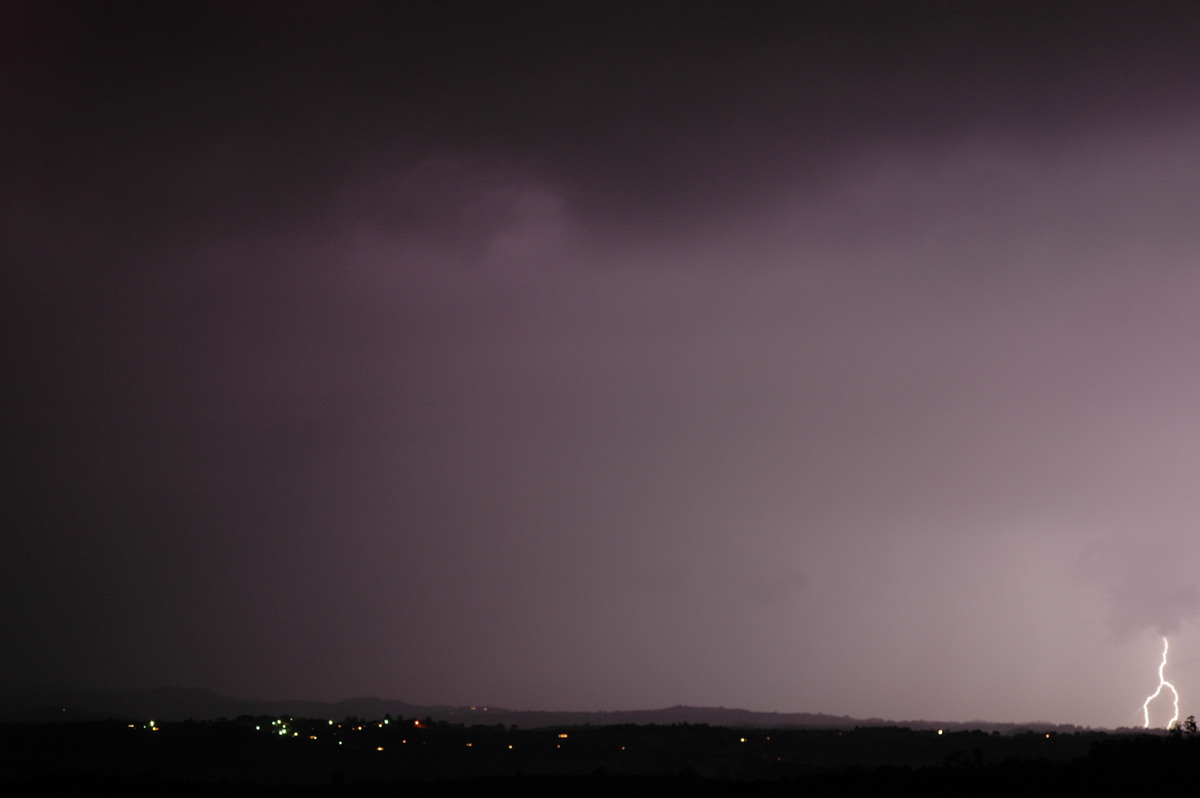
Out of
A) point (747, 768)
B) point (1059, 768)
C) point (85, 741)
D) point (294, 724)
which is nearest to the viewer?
point (1059, 768)

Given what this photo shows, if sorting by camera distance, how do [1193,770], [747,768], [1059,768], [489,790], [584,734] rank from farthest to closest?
[584,734], [747,768], [489,790], [1059,768], [1193,770]

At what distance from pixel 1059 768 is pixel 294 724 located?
90340mm

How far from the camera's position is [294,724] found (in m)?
111

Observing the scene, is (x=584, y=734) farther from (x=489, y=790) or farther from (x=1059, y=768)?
(x=1059, y=768)

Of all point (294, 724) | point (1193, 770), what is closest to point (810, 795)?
point (1193, 770)

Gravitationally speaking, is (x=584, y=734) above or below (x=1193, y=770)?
below

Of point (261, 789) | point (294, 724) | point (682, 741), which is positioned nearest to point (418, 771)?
point (682, 741)

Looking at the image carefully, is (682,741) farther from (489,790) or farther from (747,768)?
(489,790)

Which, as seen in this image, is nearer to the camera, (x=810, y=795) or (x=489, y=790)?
(x=810, y=795)

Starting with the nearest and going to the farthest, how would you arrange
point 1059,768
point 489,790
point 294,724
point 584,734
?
point 1059,768 < point 489,790 < point 584,734 < point 294,724

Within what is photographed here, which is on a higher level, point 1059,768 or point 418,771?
point 1059,768

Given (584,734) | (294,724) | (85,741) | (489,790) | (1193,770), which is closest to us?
(1193,770)

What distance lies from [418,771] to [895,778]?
4691 centimetres

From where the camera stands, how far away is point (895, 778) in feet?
135
